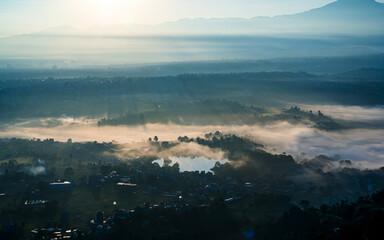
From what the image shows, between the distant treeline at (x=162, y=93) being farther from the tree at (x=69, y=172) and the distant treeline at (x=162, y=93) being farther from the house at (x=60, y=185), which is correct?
the house at (x=60, y=185)

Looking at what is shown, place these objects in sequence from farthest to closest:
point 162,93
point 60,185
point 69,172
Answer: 1. point 162,93
2. point 69,172
3. point 60,185

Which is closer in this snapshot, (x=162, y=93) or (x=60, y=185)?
(x=60, y=185)

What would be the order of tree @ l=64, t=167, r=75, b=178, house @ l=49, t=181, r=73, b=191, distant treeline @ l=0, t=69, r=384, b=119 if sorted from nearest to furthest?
house @ l=49, t=181, r=73, b=191
tree @ l=64, t=167, r=75, b=178
distant treeline @ l=0, t=69, r=384, b=119

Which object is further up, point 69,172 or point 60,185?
point 60,185

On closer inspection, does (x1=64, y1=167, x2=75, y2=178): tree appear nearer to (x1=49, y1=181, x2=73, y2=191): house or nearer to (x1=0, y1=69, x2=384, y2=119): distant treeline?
(x1=49, y1=181, x2=73, y2=191): house

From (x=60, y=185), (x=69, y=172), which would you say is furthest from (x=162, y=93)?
(x=60, y=185)

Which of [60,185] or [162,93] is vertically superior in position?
[60,185]

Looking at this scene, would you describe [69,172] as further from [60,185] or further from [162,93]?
[162,93]

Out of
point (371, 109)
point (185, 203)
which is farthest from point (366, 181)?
point (371, 109)

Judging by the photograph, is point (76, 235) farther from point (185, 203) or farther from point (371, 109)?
point (371, 109)

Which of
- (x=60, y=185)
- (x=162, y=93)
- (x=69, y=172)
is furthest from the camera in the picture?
(x=162, y=93)

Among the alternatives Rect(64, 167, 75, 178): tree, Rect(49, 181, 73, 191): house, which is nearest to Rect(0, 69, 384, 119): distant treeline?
Rect(64, 167, 75, 178): tree

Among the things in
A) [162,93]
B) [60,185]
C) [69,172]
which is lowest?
[162,93]

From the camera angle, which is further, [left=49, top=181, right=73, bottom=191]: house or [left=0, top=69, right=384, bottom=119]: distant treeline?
[left=0, top=69, right=384, bottom=119]: distant treeline
